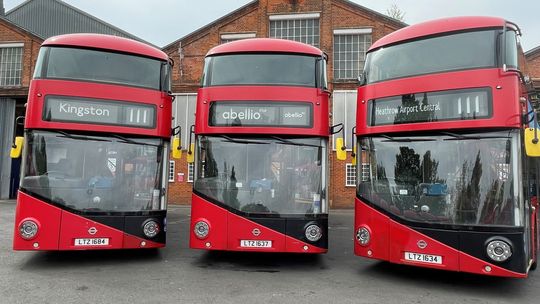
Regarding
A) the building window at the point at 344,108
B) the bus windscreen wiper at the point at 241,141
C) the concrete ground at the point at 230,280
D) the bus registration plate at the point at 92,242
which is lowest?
the concrete ground at the point at 230,280

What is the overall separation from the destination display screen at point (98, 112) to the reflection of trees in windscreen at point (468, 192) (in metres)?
5.20

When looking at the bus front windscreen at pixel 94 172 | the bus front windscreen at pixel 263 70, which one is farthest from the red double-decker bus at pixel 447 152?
the bus front windscreen at pixel 94 172

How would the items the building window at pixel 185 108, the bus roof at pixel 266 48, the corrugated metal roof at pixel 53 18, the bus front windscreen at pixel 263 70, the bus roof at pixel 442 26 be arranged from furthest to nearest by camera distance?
the corrugated metal roof at pixel 53 18 < the building window at pixel 185 108 < the bus roof at pixel 266 48 < the bus front windscreen at pixel 263 70 < the bus roof at pixel 442 26

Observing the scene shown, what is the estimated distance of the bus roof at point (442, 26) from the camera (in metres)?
6.15

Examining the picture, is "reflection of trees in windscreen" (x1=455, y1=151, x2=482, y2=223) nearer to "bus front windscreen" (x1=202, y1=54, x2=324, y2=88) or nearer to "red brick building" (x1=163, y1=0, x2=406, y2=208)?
"bus front windscreen" (x1=202, y1=54, x2=324, y2=88)

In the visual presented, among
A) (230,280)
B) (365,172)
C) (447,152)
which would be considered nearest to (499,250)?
(447,152)

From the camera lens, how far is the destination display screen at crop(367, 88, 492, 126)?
19.6 ft

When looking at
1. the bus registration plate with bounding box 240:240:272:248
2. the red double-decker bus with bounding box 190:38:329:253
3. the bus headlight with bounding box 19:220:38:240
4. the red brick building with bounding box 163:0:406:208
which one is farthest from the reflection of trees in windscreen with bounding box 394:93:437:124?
the red brick building with bounding box 163:0:406:208

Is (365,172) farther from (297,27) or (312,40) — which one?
(297,27)

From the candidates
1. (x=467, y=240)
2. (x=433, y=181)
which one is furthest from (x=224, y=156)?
(x=467, y=240)

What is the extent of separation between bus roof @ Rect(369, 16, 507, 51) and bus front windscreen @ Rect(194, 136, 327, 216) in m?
2.14

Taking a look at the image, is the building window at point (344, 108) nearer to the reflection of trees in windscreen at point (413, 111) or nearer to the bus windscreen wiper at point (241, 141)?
the bus windscreen wiper at point (241, 141)

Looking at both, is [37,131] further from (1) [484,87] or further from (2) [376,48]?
(1) [484,87]

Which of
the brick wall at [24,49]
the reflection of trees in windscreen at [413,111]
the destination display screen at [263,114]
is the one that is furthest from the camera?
the brick wall at [24,49]
